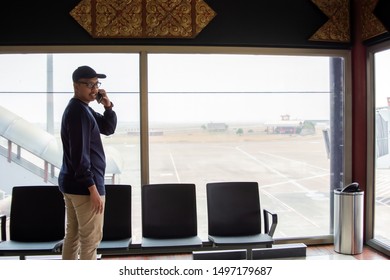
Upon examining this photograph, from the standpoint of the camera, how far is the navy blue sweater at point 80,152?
6.74ft

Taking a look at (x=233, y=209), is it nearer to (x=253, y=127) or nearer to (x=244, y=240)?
(x=244, y=240)

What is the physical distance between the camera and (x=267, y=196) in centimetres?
376

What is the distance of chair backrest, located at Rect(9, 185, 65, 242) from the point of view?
9.11 feet

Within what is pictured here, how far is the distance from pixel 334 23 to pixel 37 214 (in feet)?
10.1

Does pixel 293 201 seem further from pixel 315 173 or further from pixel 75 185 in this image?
pixel 75 185

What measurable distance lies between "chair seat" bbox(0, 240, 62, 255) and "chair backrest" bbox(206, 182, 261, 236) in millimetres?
1176

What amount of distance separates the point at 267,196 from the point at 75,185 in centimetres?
218

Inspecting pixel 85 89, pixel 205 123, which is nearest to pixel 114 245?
pixel 85 89

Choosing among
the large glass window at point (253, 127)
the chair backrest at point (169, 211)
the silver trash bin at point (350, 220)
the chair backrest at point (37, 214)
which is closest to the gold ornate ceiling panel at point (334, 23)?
the large glass window at point (253, 127)

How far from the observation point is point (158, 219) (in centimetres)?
295

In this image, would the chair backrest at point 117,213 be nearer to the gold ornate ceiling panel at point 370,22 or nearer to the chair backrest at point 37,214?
the chair backrest at point 37,214

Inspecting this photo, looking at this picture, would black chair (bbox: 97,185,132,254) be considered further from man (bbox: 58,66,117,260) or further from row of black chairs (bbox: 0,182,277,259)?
man (bbox: 58,66,117,260)

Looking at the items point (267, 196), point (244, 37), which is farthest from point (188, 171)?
point (244, 37)

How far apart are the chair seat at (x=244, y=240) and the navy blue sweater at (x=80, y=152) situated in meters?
1.02
